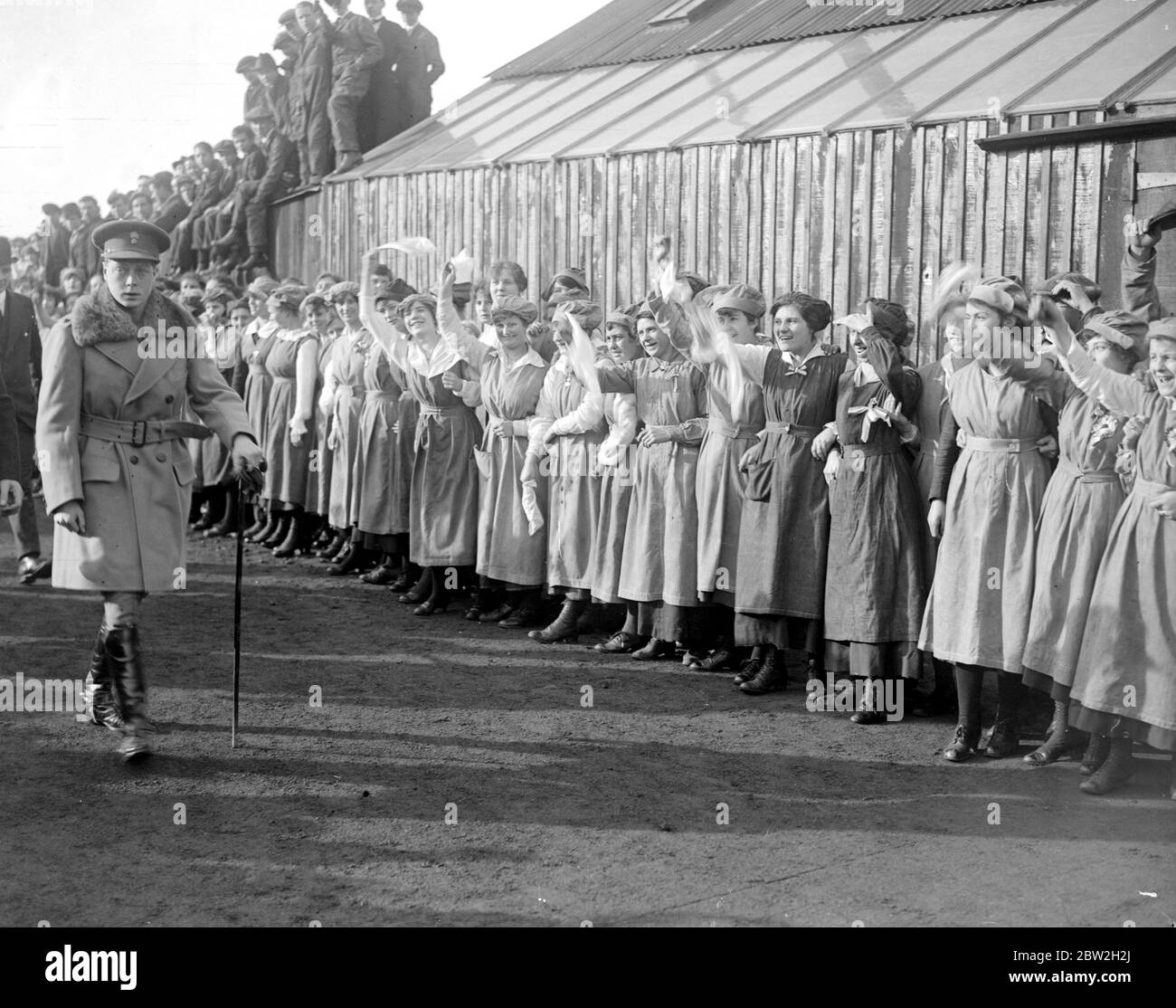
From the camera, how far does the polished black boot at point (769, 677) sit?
768 cm

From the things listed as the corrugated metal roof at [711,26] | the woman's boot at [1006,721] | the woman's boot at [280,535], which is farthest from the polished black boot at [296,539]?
the woman's boot at [1006,721]

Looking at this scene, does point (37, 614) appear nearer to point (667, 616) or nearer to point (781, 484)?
point (667, 616)

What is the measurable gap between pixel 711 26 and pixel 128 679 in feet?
38.7

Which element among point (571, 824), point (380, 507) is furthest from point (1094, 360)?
point (380, 507)

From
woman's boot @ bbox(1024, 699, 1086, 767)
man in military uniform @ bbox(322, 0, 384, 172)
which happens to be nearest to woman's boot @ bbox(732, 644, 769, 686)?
woman's boot @ bbox(1024, 699, 1086, 767)

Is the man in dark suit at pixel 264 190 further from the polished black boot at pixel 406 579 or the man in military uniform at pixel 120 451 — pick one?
the man in military uniform at pixel 120 451

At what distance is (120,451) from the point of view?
6434mm

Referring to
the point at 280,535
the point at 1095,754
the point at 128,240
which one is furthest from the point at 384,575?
the point at 1095,754

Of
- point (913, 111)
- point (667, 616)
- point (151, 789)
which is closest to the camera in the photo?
point (151, 789)

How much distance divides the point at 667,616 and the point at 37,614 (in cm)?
438

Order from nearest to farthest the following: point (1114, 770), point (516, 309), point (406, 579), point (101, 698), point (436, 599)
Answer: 1. point (1114, 770)
2. point (101, 698)
3. point (516, 309)
4. point (436, 599)
5. point (406, 579)

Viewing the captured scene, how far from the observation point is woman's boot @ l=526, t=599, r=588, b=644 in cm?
909

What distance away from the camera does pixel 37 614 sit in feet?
31.6

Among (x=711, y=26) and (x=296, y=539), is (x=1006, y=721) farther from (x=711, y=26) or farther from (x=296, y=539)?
(x=711, y=26)
